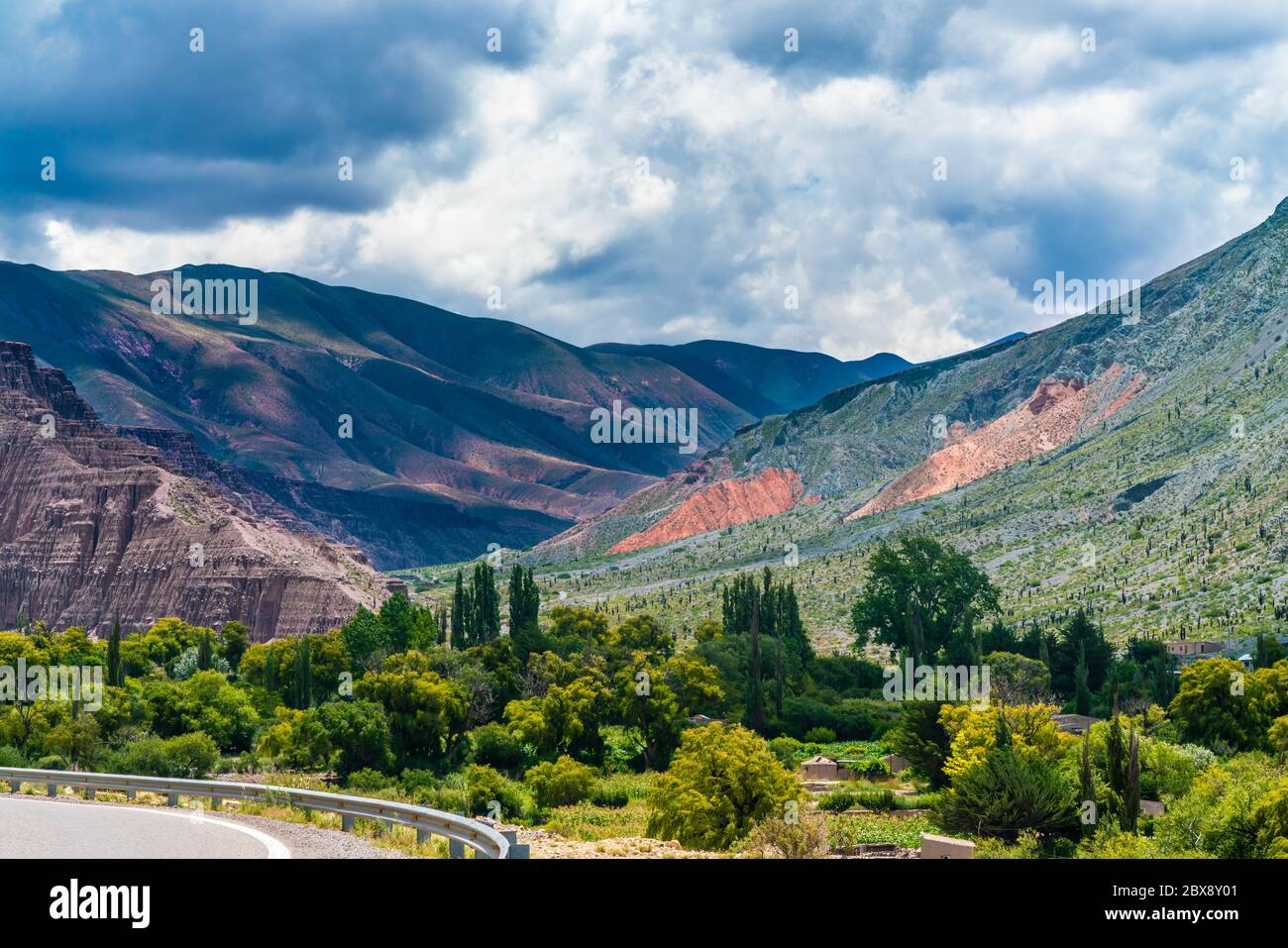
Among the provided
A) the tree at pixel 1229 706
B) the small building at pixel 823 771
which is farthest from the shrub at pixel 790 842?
the tree at pixel 1229 706

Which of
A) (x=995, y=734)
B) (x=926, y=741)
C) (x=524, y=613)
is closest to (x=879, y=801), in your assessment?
(x=995, y=734)

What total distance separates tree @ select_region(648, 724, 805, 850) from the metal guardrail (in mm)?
12892

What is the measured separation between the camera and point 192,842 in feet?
65.2

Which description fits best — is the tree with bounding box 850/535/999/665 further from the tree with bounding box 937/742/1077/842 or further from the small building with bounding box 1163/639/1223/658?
the tree with bounding box 937/742/1077/842

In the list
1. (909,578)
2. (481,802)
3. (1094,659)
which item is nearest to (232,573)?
(909,578)

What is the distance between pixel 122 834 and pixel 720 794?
19110 millimetres

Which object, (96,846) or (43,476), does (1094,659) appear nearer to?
(96,846)

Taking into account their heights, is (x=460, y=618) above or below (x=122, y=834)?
above

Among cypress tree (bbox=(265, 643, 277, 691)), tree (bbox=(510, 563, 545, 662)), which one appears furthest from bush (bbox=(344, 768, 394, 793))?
tree (bbox=(510, 563, 545, 662))

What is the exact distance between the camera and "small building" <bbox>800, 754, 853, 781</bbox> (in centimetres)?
6235

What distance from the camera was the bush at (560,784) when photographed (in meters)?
55.1

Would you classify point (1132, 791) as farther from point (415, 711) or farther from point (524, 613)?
point (524, 613)

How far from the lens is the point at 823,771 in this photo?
206 ft

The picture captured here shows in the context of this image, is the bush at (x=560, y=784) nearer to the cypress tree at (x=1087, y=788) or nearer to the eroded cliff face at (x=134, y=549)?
the cypress tree at (x=1087, y=788)
